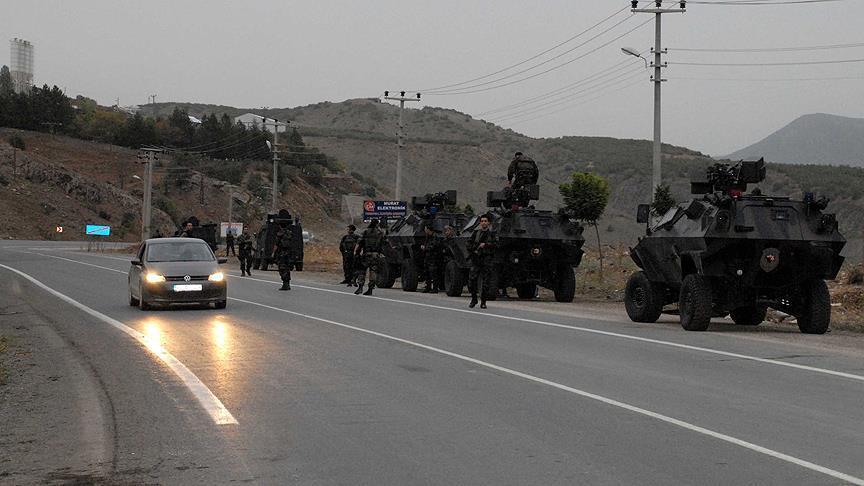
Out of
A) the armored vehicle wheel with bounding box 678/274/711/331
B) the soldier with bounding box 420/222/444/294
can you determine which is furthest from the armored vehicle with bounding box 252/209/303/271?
the armored vehicle wheel with bounding box 678/274/711/331

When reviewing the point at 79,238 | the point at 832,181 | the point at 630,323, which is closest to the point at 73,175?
the point at 79,238

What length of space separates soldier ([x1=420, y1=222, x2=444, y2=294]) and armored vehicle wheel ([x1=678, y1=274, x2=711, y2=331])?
13.5 meters

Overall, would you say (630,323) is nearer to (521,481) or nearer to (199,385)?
(199,385)

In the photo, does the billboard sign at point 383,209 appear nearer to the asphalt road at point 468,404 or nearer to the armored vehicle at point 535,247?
the armored vehicle at point 535,247

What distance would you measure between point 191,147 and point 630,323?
122765mm

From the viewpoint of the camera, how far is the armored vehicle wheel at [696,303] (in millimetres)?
16781

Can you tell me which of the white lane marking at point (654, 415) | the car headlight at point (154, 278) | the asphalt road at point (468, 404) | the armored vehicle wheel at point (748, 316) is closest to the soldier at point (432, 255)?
the car headlight at point (154, 278)

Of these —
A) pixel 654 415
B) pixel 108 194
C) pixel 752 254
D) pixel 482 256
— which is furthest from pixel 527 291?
pixel 108 194

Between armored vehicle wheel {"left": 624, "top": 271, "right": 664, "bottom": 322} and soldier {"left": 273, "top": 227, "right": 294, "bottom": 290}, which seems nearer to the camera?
armored vehicle wheel {"left": 624, "top": 271, "right": 664, "bottom": 322}

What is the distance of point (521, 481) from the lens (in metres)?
6.55

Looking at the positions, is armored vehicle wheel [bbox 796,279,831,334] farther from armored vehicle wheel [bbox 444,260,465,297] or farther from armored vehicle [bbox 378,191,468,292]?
armored vehicle [bbox 378,191,468,292]

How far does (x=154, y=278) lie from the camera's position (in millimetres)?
20766

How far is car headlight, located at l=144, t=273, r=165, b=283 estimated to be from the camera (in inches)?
816

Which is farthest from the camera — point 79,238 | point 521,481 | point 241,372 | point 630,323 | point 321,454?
point 79,238
